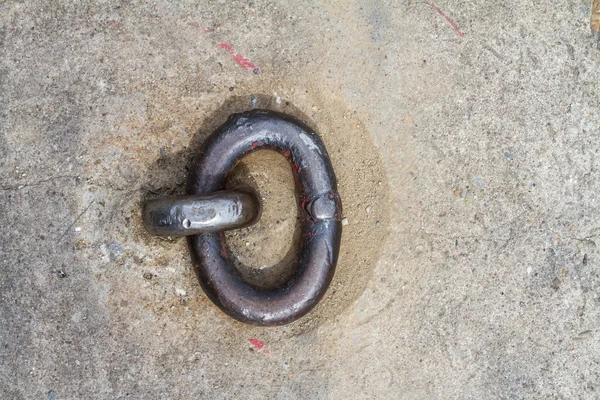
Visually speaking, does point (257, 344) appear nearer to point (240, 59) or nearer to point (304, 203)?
point (304, 203)

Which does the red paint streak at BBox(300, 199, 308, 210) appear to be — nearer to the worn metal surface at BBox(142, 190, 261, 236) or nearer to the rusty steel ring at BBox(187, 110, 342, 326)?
the rusty steel ring at BBox(187, 110, 342, 326)

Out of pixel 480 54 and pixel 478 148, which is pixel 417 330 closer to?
pixel 478 148

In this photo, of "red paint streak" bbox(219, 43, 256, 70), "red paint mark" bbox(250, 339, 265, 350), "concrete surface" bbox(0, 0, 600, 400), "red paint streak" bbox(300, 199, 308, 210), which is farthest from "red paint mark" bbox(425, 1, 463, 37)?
"red paint mark" bbox(250, 339, 265, 350)

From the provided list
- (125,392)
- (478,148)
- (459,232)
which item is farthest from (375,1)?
(125,392)

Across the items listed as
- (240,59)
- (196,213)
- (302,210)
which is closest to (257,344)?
(302,210)

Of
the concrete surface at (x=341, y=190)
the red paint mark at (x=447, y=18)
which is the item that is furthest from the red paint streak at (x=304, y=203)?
the red paint mark at (x=447, y=18)
